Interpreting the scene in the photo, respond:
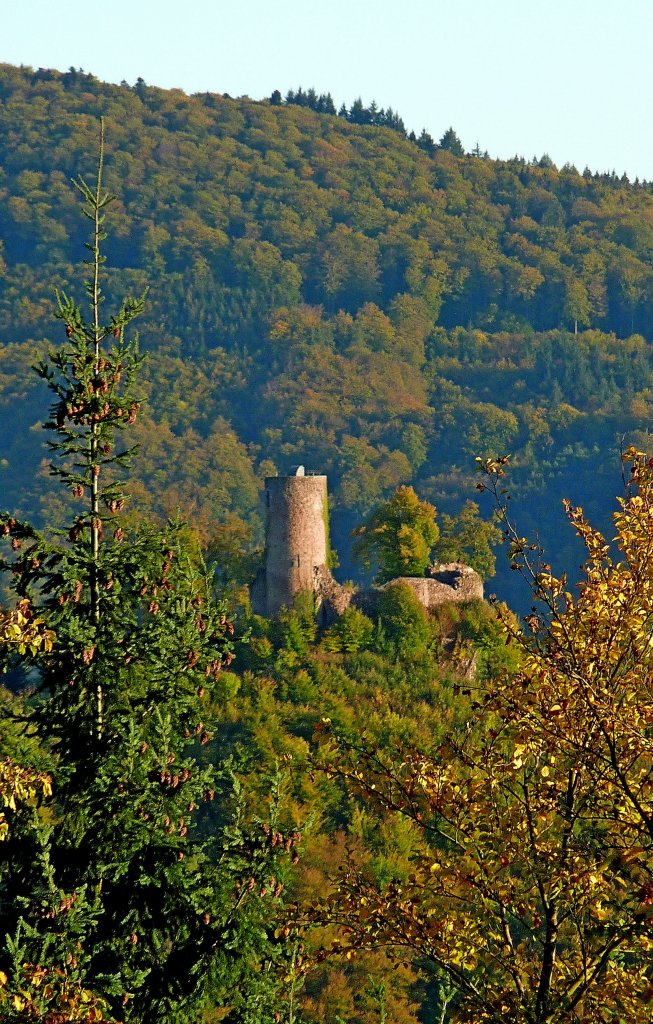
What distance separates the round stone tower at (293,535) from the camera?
49875 millimetres

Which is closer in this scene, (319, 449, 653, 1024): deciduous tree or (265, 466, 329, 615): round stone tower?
(319, 449, 653, 1024): deciduous tree

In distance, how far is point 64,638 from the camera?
13.9 m

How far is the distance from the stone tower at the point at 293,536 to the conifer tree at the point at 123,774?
115 ft

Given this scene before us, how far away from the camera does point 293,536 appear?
49969mm

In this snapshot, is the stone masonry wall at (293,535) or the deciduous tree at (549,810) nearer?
the deciduous tree at (549,810)

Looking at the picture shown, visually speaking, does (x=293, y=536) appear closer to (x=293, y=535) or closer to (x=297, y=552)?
(x=293, y=535)

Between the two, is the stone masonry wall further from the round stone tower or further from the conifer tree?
the conifer tree

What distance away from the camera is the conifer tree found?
44.1ft

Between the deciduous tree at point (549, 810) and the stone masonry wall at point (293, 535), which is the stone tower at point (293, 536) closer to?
the stone masonry wall at point (293, 535)

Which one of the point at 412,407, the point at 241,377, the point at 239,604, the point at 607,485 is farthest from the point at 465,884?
the point at 241,377

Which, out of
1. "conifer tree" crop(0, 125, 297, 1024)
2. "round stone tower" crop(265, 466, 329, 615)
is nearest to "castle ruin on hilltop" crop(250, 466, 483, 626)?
"round stone tower" crop(265, 466, 329, 615)

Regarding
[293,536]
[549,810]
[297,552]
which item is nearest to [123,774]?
[549,810]

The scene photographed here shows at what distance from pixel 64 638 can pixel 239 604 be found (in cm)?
3885

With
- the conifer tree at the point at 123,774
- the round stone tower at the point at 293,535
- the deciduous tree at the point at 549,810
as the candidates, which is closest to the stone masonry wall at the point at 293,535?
the round stone tower at the point at 293,535
